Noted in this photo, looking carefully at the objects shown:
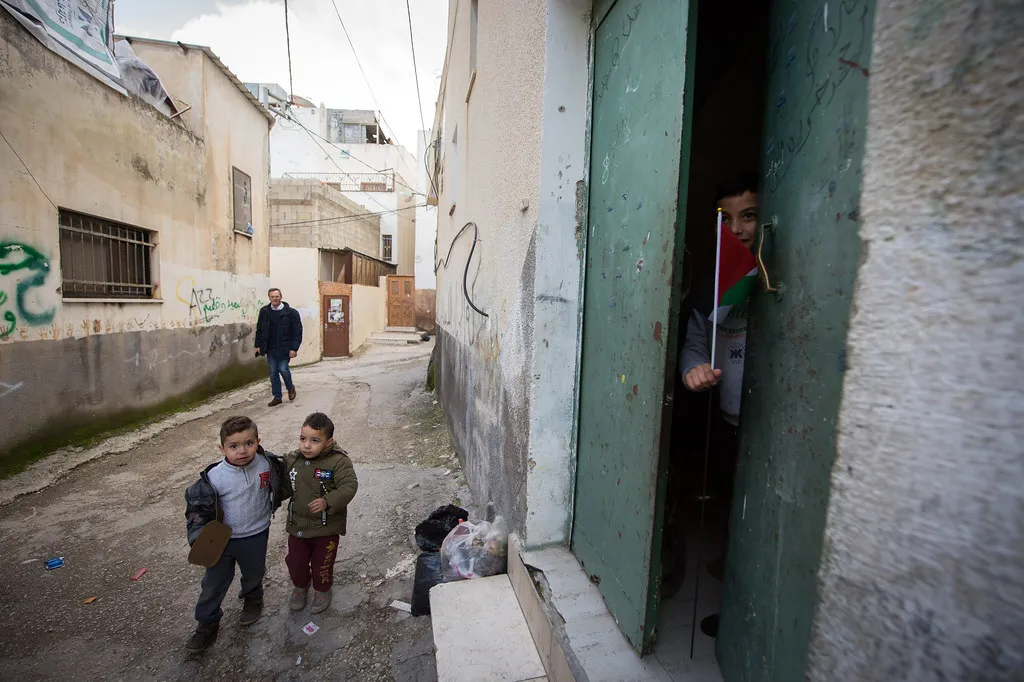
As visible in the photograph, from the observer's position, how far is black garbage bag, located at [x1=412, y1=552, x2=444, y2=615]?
2.58 meters

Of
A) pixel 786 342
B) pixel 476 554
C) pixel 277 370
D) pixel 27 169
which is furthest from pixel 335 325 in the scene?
pixel 786 342

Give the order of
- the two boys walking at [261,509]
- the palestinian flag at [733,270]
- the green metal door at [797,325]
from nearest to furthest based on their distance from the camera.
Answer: the green metal door at [797,325], the palestinian flag at [733,270], the two boys walking at [261,509]

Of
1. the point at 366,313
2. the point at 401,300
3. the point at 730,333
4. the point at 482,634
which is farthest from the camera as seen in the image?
the point at 401,300

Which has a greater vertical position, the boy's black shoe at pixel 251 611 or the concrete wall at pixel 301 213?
the concrete wall at pixel 301 213

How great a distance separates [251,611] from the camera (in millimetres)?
2537

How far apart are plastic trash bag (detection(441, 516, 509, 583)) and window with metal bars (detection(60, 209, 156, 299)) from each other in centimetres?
547

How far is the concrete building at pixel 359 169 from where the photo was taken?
1044 inches

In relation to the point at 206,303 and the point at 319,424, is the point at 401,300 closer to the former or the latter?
the point at 206,303

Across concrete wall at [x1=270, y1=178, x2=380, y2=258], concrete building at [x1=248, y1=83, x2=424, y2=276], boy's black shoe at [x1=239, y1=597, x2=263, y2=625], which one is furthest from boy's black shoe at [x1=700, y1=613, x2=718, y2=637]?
concrete building at [x1=248, y1=83, x2=424, y2=276]

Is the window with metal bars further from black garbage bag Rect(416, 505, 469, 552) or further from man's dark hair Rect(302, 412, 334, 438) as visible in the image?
black garbage bag Rect(416, 505, 469, 552)

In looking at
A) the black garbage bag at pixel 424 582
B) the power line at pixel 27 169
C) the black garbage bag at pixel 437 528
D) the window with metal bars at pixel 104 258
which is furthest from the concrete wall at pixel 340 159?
the black garbage bag at pixel 424 582

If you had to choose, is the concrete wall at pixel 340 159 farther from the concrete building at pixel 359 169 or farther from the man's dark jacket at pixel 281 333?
the man's dark jacket at pixel 281 333

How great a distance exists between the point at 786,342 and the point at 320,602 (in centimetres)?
270

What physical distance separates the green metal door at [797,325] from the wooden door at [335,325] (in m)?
14.1
